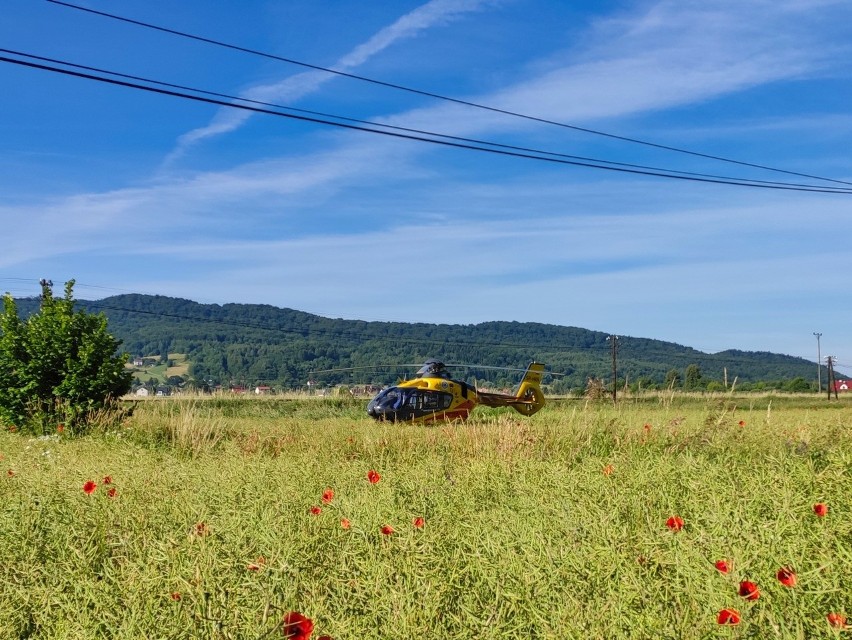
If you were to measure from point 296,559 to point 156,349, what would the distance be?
15099 centimetres

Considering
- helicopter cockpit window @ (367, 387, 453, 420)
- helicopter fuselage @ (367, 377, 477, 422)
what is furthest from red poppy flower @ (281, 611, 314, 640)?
helicopter cockpit window @ (367, 387, 453, 420)

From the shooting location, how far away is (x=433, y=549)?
173 inches

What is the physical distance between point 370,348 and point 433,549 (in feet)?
379

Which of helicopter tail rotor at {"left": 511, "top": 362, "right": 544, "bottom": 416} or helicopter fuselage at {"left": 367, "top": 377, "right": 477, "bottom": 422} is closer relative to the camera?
helicopter fuselage at {"left": 367, "top": 377, "right": 477, "bottom": 422}

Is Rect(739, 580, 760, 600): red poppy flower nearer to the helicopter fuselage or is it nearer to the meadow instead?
the meadow

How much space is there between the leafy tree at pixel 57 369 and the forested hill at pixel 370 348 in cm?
7584

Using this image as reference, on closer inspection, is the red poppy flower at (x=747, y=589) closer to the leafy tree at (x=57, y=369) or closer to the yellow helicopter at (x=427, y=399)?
the leafy tree at (x=57, y=369)

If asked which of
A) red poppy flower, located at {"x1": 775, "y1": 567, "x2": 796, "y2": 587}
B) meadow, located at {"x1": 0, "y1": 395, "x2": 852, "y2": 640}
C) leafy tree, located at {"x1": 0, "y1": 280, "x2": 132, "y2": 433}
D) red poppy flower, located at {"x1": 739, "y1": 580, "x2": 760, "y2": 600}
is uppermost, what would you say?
leafy tree, located at {"x1": 0, "y1": 280, "x2": 132, "y2": 433}

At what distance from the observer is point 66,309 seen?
55.0 ft

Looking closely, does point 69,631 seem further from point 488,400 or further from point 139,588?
point 488,400

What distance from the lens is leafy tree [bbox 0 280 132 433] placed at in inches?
625

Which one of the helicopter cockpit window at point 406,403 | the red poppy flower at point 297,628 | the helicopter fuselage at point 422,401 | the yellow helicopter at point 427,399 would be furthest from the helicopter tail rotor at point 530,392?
the red poppy flower at point 297,628

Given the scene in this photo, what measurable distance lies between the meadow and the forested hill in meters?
81.9

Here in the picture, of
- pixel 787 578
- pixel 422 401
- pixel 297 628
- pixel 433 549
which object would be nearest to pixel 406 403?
pixel 422 401
